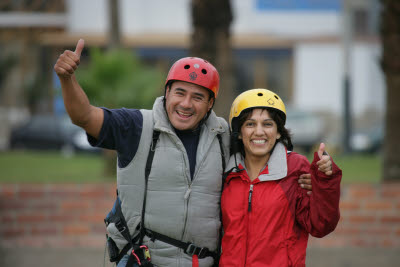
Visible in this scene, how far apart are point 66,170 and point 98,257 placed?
3.32 meters

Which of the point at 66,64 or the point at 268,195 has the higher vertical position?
the point at 66,64

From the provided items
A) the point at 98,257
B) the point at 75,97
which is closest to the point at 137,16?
the point at 98,257

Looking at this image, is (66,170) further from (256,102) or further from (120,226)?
(256,102)

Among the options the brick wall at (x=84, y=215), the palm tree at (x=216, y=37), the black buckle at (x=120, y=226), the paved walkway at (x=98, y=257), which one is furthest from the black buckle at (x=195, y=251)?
the palm tree at (x=216, y=37)

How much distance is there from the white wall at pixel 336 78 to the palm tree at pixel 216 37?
18.5 metres

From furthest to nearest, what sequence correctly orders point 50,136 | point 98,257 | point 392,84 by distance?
point 50,136
point 392,84
point 98,257

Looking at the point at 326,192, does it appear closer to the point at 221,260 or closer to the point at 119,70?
the point at 221,260

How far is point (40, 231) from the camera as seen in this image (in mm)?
7668

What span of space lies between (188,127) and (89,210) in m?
4.22

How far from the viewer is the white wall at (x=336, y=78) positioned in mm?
26719

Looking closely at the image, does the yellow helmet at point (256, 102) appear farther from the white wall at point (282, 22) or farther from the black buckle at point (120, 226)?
the white wall at point (282, 22)

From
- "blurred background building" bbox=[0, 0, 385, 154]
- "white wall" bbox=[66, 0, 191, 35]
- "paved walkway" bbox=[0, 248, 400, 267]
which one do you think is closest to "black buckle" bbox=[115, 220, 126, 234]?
"paved walkway" bbox=[0, 248, 400, 267]

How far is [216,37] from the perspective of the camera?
869cm

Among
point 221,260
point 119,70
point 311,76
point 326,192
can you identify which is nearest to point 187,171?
point 221,260
